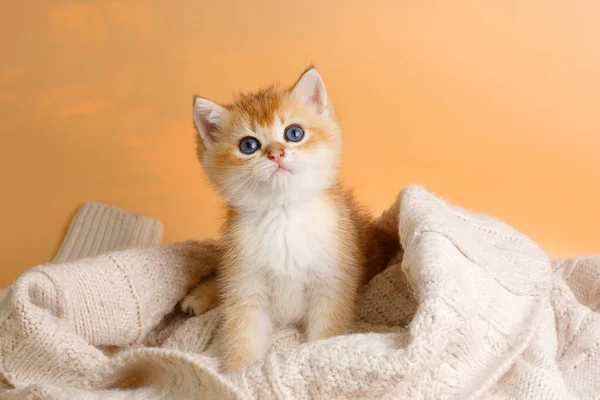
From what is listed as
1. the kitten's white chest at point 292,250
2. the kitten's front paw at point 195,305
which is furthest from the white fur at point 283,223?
the kitten's front paw at point 195,305

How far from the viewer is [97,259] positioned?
1.53m

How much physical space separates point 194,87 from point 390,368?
137cm

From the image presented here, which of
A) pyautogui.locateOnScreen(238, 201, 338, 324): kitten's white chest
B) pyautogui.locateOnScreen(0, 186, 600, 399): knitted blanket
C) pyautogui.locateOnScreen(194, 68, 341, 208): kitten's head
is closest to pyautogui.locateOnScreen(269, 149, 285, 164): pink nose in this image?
pyautogui.locateOnScreen(194, 68, 341, 208): kitten's head

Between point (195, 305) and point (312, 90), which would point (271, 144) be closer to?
point (312, 90)

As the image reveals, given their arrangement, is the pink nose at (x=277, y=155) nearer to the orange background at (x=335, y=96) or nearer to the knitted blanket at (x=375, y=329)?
the knitted blanket at (x=375, y=329)

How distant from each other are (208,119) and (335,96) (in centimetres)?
85

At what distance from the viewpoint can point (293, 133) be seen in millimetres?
1421

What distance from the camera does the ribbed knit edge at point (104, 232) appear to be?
7.04 ft

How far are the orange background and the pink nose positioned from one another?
95 cm

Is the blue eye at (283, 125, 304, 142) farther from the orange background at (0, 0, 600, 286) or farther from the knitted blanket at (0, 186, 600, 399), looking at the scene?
the orange background at (0, 0, 600, 286)

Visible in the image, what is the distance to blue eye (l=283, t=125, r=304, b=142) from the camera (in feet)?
4.65

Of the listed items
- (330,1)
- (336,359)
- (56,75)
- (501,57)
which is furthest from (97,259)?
(501,57)

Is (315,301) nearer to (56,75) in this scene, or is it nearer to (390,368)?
(390,368)

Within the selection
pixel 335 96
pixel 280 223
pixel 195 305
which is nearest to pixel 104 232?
pixel 195 305
